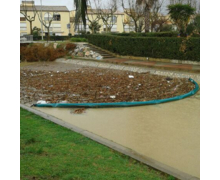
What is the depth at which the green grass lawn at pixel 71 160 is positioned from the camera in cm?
303

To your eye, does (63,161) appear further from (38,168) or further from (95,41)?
(95,41)

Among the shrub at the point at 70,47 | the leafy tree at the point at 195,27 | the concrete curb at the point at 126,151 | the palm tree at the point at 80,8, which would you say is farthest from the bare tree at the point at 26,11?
the concrete curb at the point at 126,151

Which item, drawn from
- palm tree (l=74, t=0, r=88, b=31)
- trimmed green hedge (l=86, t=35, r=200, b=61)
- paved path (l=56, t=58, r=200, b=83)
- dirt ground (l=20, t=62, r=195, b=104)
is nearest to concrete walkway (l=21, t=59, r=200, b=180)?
dirt ground (l=20, t=62, r=195, b=104)

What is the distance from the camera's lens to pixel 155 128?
16.1 feet

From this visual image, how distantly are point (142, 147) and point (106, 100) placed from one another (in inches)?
123

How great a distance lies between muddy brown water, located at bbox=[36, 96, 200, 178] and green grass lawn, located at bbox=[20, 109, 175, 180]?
0.46m

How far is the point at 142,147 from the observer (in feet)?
13.2

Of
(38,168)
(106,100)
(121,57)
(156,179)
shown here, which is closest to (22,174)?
(38,168)

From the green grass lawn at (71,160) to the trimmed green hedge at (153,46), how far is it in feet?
33.9

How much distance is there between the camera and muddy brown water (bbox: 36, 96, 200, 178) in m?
3.74

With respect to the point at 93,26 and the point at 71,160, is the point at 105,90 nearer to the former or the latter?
the point at 71,160

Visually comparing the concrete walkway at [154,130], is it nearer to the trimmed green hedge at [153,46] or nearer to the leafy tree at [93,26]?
A: the trimmed green hedge at [153,46]

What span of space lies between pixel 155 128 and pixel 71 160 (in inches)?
75.6

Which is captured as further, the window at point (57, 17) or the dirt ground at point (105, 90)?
the window at point (57, 17)
